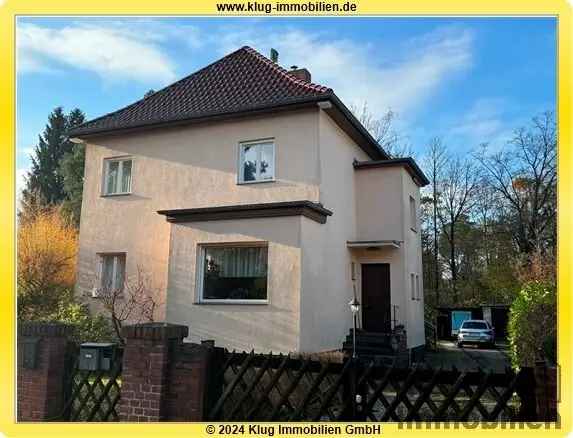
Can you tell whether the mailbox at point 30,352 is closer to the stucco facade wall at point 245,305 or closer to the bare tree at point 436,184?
the stucco facade wall at point 245,305

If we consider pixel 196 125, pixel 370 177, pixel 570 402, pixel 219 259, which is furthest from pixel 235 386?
pixel 370 177

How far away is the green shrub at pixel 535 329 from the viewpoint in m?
9.05

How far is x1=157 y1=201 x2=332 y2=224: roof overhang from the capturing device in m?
12.2

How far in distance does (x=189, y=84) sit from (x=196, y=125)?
2.57 m

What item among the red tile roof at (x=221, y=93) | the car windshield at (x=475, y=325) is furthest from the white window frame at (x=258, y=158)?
the car windshield at (x=475, y=325)

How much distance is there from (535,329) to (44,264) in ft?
62.5

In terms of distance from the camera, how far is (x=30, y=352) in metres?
6.48

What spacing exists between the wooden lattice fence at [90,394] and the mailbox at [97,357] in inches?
2.8

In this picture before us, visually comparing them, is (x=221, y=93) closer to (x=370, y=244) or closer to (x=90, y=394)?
(x=370, y=244)

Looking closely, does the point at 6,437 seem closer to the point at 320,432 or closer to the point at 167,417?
the point at 167,417

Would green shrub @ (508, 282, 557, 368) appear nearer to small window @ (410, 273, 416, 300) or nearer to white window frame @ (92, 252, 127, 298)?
small window @ (410, 273, 416, 300)

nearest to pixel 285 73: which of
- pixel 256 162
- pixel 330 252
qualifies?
pixel 256 162

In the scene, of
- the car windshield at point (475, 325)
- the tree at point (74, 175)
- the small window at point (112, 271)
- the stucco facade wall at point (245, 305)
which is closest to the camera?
the stucco facade wall at point (245, 305)

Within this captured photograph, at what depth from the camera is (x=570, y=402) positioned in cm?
454
